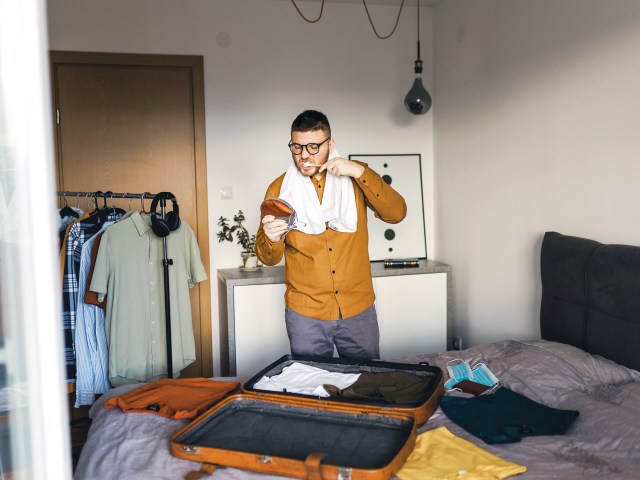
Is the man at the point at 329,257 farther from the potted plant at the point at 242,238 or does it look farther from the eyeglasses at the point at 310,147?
the potted plant at the point at 242,238

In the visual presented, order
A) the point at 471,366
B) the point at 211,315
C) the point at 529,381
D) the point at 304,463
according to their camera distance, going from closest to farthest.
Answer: the point at 304,463 → the point at 529,381 → the point at 471,366 → the point at 211,315

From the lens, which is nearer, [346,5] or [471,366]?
[471,366]

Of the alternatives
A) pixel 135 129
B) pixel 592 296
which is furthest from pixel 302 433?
pixel 135 129

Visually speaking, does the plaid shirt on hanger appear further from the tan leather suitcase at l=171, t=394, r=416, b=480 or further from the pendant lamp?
the pendant lamp

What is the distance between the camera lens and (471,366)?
255cm

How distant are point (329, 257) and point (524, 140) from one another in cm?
135

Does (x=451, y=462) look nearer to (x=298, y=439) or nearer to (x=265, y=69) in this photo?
(x=298, y=439)

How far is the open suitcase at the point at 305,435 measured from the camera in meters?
1.56

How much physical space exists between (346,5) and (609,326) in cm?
277

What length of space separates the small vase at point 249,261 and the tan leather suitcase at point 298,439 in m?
1.94

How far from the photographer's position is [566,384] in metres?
2.24

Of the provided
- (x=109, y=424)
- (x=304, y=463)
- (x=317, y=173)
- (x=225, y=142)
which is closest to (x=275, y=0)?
(x=225, y=142)

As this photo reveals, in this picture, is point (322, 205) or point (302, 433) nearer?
point (302, 433)

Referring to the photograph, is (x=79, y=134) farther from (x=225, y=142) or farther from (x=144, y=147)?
(x=225, y=142)
